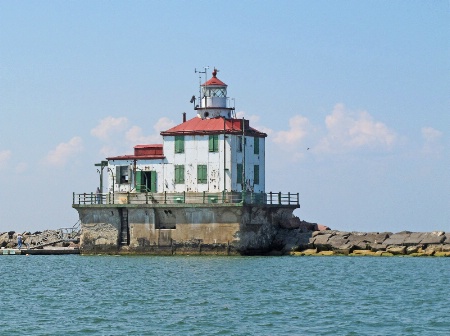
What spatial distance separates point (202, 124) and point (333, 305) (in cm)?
2154

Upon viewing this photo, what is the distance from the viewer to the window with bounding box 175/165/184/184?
185ft

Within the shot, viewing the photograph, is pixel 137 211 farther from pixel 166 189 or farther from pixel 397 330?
pixel 397 330

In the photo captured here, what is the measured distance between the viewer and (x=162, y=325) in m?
32.2

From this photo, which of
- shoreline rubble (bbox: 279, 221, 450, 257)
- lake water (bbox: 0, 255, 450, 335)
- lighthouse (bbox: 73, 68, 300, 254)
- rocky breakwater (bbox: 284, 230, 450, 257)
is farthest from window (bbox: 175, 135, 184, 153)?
rocky breakwater (bbox: 284, 230, 450, 257)

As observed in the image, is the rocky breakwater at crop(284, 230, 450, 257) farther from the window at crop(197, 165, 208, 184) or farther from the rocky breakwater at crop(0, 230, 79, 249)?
the rocky breakwater at crop(0, 230, 79, 249)

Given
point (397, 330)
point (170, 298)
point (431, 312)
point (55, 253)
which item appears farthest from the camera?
point (55, 253)

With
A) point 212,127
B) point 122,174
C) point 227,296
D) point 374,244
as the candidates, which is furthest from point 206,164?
point 227,296

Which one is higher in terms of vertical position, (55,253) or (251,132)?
(251,132)

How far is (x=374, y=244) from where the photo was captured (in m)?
56.9

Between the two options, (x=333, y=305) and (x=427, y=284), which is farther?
(x=427, y=284)

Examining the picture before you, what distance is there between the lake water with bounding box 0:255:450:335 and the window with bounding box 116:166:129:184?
4.37m

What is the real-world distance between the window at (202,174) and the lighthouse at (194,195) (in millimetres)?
51

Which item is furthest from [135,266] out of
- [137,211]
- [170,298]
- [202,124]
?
[170,298]

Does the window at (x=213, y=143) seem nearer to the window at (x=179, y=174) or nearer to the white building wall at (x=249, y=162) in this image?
the white building wall at (x=249, y=162)
